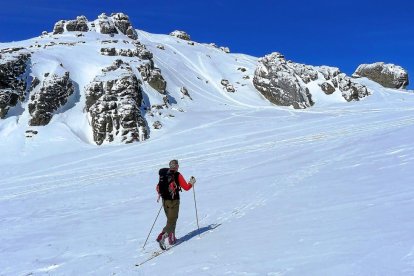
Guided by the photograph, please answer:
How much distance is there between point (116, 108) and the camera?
42.5 metres

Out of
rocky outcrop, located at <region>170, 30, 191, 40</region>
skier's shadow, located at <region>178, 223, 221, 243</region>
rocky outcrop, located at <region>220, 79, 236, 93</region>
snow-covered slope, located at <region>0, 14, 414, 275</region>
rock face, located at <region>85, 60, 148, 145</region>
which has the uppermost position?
rocky outcrop, located at <region>170, 30, 191, 40</region>

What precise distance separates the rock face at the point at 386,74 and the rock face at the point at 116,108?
49.1 metres

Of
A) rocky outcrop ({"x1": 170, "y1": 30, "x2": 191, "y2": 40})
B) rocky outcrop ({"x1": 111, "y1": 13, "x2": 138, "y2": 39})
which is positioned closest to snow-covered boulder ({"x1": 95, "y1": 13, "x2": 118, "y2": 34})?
rocky outcrop ({"x1": 111, "y1": 13, "x2": 138, "y2": 39})

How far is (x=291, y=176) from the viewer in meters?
17.1

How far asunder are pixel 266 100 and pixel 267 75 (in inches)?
176

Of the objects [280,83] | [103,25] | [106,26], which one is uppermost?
[103,25]

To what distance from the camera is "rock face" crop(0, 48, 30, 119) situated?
44344mm

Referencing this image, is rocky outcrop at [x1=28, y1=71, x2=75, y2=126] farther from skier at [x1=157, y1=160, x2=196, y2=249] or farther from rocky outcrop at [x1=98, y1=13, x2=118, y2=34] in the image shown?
skier at [x1=157, y1=160, x2=196, y2=249]

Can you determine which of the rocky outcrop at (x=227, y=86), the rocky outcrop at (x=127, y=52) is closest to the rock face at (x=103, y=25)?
the rocky outcrop at (x=127, y=52)

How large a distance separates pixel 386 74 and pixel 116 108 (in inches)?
2199

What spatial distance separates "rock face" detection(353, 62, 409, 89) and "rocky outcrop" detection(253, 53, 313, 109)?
70.8ft

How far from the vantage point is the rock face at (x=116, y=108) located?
40.8 metres

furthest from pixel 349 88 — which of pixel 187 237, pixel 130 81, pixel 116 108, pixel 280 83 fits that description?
pixel 187 237

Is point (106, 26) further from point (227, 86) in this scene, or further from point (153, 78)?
point (153, 78)
